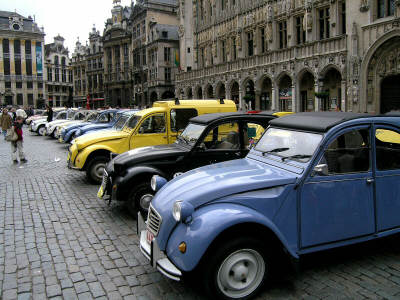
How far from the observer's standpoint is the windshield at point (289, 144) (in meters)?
4.42

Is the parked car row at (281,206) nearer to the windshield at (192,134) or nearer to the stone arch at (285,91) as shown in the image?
the windshield at (192,134)

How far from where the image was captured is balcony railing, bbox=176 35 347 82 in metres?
24.7

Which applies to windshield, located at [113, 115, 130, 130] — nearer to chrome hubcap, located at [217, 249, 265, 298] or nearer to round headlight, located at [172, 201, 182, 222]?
round headlight, located at [172, 201, 182, 222]

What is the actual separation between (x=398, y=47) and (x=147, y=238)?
70.5ft

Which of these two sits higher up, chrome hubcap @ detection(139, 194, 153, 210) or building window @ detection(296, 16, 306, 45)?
building window @ detection(296, 16, 306, 45)

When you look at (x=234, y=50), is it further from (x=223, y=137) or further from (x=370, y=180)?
(x=370, y=180)

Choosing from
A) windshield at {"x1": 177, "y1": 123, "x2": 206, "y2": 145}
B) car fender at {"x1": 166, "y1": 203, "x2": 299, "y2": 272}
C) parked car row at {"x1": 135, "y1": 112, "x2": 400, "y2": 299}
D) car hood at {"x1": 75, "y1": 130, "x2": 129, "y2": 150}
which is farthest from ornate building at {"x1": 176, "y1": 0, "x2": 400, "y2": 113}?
car fender at {"x1": 166, "y1": 203, "x2": 299, "y2": 272}

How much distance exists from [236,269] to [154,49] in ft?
185

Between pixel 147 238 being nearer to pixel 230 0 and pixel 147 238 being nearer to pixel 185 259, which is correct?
pixel 185 259

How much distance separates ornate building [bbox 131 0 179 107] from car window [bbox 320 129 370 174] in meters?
53.1

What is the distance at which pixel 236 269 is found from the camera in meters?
3.81

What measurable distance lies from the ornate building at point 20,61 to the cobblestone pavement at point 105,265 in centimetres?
8944

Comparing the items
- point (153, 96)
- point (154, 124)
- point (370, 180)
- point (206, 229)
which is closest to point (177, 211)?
point (206, 229)

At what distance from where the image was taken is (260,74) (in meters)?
32.3
